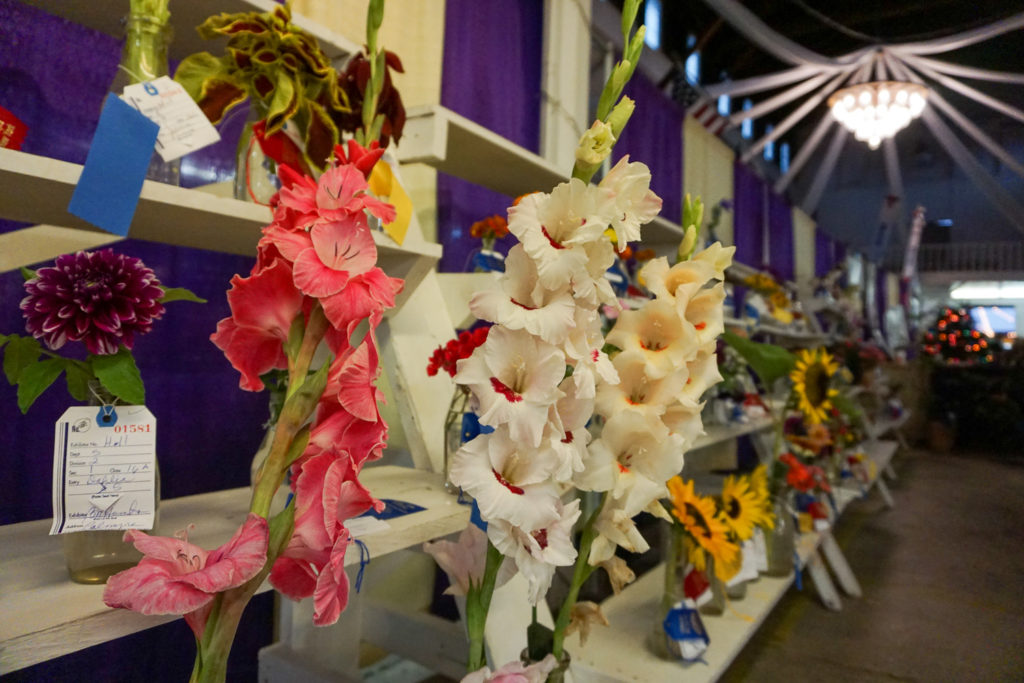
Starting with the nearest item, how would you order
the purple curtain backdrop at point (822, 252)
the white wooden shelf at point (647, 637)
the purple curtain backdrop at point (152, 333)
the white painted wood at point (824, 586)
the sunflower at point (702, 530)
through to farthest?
1. the purple curtain backdrop at point (152, 333)
2. the white wooden shelf at point (647, 637)
3. the sunflower at point (702, 530)
4. the white painted wood at point (824, 586)
5. the purple curtain backdrop at point (822, 252)

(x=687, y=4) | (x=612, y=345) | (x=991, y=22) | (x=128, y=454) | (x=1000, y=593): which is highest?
(x=687, y=4)

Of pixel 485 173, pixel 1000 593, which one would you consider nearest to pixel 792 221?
pixel 1000 593

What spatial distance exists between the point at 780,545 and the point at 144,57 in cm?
190

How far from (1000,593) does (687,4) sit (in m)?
4.23

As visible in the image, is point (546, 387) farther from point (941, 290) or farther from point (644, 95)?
point (941, 290)

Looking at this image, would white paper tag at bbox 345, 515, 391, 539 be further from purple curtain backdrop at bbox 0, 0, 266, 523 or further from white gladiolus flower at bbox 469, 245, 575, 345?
purple curtain backdrop at bbox 0, 0, 266, 523

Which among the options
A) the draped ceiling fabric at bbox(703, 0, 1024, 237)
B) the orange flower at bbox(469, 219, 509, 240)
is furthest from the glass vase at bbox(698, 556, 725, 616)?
the draped ceiling fabric at bbox(703, 0, 1024, 237)

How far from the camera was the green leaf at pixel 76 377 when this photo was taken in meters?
0.54

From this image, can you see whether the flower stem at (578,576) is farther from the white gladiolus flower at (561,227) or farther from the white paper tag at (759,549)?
the white paper tag at (759,549)

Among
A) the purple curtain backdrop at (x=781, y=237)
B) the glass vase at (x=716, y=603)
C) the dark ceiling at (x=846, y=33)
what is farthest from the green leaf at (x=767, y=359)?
the purple curtain backdrop at (x=781, y=237)

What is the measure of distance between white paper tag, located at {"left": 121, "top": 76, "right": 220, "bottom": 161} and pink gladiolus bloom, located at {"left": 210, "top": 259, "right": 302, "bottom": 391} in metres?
0.26

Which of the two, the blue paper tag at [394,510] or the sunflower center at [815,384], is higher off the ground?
the sunflower center at [815,384]

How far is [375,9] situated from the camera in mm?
736

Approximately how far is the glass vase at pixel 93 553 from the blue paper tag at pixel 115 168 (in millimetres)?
157
